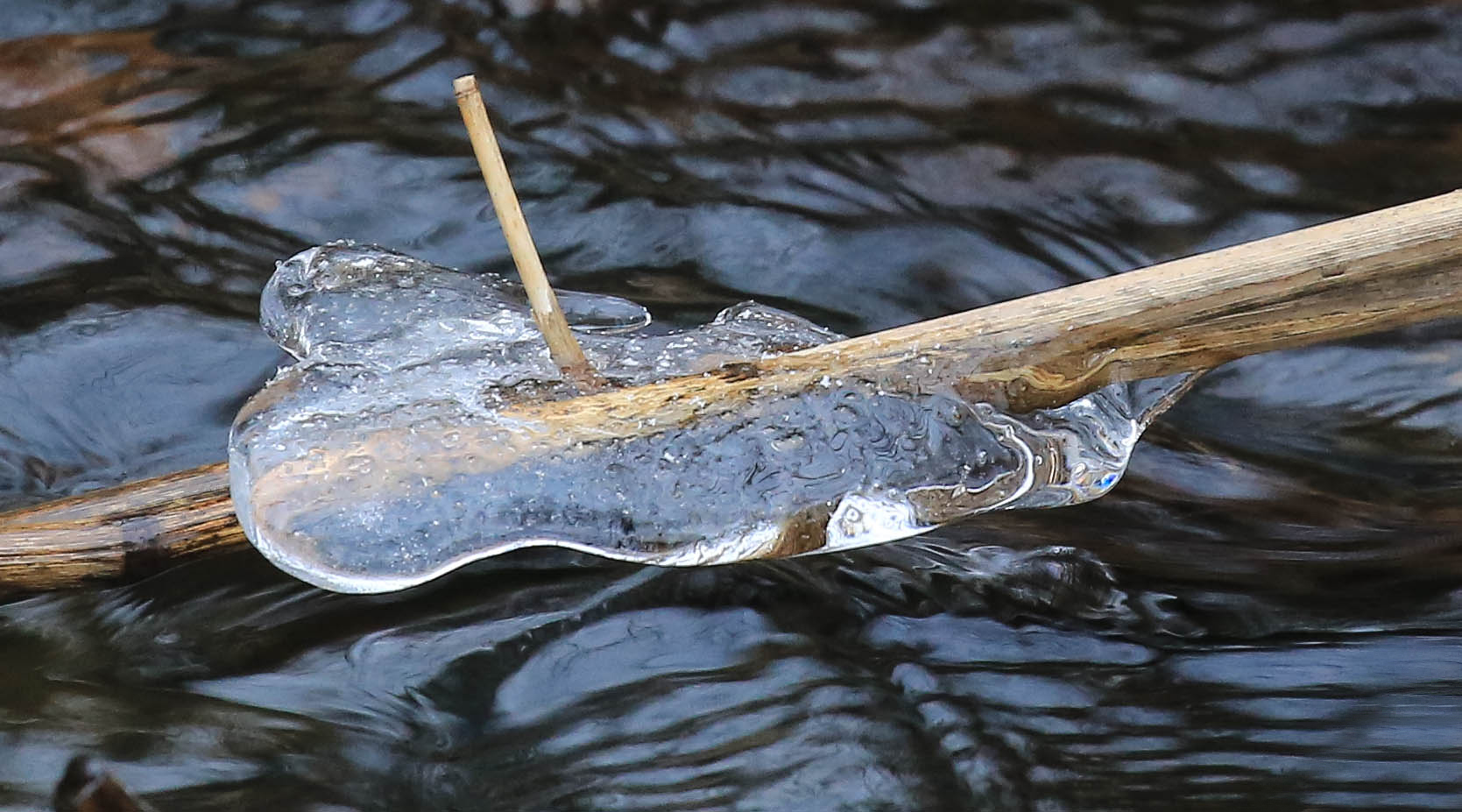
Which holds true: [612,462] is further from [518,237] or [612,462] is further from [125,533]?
[125,533]

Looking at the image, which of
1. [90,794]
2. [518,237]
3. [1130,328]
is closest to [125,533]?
[90,794]

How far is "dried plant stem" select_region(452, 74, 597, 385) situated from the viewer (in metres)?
1.59

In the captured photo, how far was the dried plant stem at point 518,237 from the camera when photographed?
159 centimetres

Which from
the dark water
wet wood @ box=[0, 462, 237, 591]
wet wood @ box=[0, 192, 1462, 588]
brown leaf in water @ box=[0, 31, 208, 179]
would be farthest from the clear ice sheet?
brown leaf in water @ box=[0, 31, 208, 179]

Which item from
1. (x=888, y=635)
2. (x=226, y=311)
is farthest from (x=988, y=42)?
Answer: (x=226, y=311)

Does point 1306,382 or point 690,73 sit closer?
point 1306,382

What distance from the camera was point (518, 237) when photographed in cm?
163

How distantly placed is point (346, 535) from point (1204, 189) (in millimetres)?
2191

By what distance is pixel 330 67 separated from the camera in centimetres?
337

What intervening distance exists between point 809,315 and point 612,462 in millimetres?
1391

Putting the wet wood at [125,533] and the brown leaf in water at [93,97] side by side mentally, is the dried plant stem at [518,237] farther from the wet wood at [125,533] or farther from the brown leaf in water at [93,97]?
the brown leaf in water at [93,97]

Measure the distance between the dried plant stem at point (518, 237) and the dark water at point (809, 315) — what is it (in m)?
0.69

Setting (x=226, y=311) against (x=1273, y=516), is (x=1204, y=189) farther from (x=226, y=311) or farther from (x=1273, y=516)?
(x=226, y=311)

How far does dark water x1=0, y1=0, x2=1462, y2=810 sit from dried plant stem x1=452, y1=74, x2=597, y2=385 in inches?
27.0
